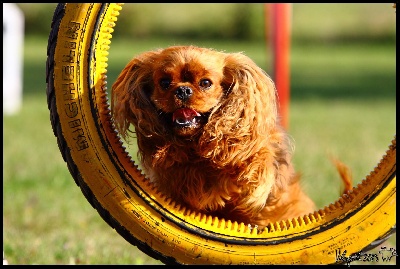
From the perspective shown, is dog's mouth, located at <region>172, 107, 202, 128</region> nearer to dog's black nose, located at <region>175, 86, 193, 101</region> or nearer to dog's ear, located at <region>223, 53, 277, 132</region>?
dog's black nose, located at <region>175, 86, 193, 101</region>

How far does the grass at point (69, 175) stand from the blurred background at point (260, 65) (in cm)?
1

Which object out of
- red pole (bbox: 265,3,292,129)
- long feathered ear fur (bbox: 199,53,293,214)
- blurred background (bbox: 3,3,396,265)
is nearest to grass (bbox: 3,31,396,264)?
blurred background (bbox: 3,3,396,265)

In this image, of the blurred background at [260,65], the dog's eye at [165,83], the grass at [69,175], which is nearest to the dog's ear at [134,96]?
the dog's eye at [165,83]

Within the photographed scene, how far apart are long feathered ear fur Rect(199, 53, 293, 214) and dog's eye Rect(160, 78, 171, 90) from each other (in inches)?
10.4

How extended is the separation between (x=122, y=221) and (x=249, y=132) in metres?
0.76

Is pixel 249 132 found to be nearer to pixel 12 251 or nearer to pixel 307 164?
pixel 12 251

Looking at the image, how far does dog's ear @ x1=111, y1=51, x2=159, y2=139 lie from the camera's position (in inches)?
142

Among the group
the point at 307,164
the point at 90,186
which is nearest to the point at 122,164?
the point at 90,186

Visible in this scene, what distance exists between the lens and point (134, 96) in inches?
143

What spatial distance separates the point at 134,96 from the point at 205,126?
40 centimetres

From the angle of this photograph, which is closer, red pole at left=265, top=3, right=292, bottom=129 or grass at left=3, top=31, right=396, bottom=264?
grass at left=3, top=31, right=396, bottom=264

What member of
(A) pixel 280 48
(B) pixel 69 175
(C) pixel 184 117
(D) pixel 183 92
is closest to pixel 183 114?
(C) pixel 184 117

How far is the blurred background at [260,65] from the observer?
17.8 ft
